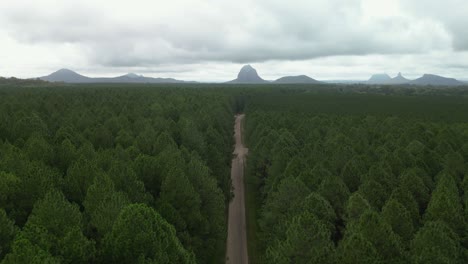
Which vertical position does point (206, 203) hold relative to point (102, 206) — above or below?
below

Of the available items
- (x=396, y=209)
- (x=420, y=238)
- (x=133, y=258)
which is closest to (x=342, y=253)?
(x=420, y=238)

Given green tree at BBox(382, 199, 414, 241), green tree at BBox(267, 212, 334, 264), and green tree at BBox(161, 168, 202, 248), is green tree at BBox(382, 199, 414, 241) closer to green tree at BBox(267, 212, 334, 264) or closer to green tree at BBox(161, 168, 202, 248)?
green tree at BBox(267, 212, 334, 264)

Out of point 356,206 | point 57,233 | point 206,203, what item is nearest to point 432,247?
point 356,206

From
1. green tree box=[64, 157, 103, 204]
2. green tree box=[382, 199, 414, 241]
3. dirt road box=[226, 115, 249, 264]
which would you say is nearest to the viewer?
green tree box=[382, 199, 414, 241]

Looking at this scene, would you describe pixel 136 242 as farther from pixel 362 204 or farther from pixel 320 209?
pixel 362 204

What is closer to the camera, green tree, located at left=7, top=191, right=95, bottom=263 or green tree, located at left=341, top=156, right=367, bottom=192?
green tree, located at left=7, top=191, right=95, bottom=263

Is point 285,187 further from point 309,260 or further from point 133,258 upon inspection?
point 133,258

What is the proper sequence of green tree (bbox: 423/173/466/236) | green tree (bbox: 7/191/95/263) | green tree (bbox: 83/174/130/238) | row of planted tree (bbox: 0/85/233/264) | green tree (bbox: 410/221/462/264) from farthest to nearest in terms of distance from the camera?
green tree (bbox: 423/173/466/236) → green tree (bbox: 83/174/130/238) → green tree (bbox: 410/221/462/264) → row of planted tree (bbox: 0/85/233/264) → green tree (bbox: 7/191/95/263)

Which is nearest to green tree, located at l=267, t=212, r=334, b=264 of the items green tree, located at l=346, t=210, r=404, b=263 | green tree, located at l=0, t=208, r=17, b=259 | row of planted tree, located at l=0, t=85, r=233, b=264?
green tree, located at l=346, t=210, r=404, b=263
